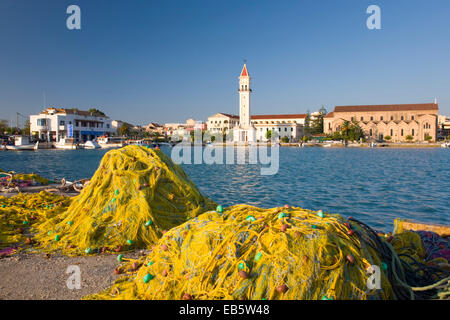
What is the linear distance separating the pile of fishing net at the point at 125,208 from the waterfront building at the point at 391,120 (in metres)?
112

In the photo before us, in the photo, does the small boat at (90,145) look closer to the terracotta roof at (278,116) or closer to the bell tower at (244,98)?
the bell tower at (244,98)

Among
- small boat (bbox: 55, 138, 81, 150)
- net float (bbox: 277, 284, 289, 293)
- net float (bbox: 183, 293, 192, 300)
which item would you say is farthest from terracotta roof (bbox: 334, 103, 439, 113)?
net float (bbox: 183, 293, 192, 300)

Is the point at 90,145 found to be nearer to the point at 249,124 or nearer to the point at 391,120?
the point at 249,124

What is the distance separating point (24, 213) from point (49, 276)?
3.76 m

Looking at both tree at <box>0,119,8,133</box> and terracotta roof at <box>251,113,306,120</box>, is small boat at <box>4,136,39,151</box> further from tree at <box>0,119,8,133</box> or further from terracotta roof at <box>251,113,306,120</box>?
terracotta roof at <box>251,113,306,120</box>

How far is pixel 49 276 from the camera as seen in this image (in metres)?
4.12

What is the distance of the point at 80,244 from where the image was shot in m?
5.17

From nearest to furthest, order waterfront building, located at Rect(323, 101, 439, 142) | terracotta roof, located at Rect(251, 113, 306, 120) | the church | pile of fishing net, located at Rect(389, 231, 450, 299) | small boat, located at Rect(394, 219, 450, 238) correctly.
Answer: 1. pile of fishing net, located at Rect(389, 231, 450, 299)
2. small boat, located at Rect(394, 219, 450, 238)
3. waterfront building, located at Rect(323, 101, 439, 142)
4. the church
5. terracotta roof, located at Rect(251, 113, 306, 120)

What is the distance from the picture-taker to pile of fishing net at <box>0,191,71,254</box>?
5538 mm

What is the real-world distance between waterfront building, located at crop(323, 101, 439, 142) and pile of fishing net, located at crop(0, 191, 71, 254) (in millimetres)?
111604

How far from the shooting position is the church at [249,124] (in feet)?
354

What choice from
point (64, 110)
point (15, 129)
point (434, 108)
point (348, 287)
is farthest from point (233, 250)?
point (15, 129)
